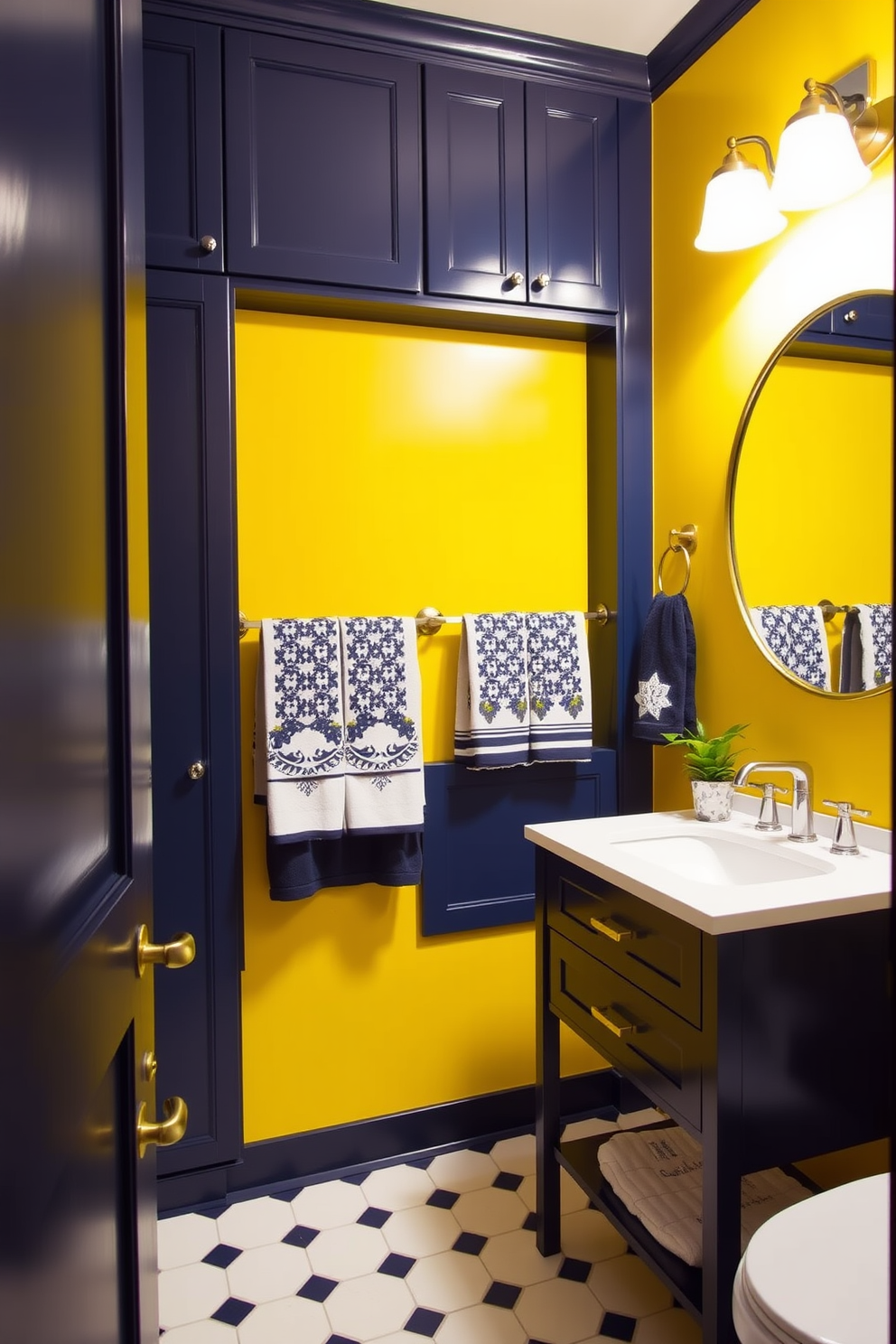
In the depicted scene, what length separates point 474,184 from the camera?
7.05ft

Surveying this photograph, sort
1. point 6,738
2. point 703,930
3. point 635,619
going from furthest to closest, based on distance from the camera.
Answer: point 635,619, point 703,930, point 6,738

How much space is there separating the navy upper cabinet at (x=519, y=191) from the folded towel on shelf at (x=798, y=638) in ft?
2.99

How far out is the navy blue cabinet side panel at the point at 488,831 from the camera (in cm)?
221

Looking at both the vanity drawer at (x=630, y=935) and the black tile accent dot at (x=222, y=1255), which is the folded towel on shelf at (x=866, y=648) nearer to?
the vanity drawer at (x=630, y=935)

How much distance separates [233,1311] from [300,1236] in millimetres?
233

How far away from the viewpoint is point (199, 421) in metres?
1.97

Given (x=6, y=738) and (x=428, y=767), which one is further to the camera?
(x=428, y=767)

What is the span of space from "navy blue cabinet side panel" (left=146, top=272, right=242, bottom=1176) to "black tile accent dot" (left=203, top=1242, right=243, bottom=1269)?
0.19m

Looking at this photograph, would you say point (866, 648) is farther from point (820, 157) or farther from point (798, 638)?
point (820, 157)

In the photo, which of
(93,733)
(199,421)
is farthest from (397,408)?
(93,733)

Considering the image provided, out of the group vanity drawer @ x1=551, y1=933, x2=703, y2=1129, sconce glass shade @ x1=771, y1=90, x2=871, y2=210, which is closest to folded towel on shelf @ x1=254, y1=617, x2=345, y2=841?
vanity drawer @ x1=551, y1=933, x2=703, y2=1129

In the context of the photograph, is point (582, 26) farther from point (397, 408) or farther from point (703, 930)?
point (703, 930)

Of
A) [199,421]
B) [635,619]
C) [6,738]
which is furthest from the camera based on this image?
[635,619]

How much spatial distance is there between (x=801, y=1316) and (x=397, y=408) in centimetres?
186
